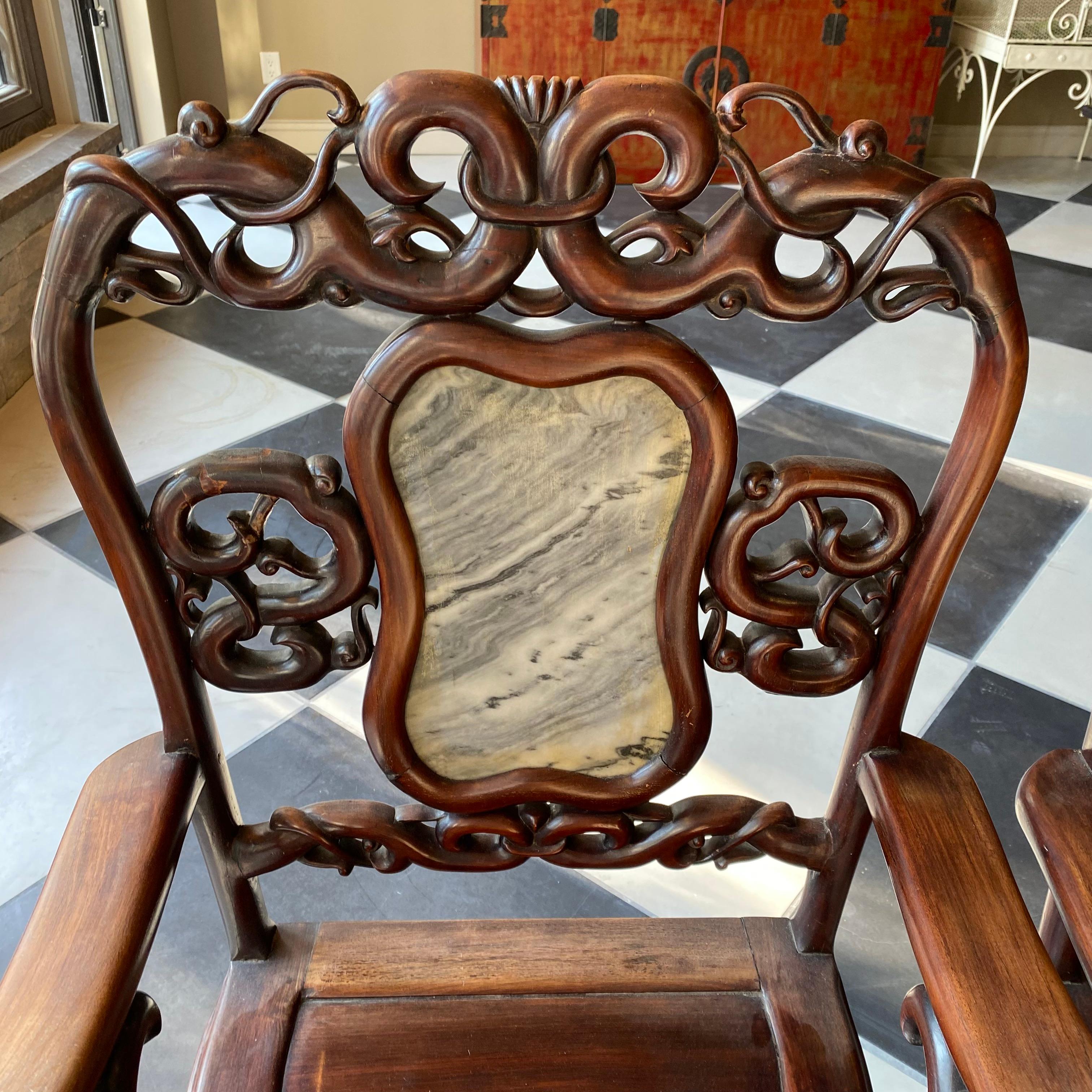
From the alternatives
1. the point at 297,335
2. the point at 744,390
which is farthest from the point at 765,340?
the point at 297,335

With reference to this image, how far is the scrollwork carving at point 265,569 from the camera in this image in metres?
0.58

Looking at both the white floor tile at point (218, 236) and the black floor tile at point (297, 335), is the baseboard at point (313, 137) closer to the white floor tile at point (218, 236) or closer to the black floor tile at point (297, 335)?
the white floor tile at point (218, 236)

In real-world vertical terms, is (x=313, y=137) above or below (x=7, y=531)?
above

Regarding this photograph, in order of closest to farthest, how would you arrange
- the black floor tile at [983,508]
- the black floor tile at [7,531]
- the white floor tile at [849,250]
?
1. the black floor tile at [983,508]
2. the black floor tile at [7,531]
3. the white floor tile at [849,250]

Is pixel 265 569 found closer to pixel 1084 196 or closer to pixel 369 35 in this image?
pixel 369 35

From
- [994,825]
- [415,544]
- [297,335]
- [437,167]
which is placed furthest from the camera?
[437,167]

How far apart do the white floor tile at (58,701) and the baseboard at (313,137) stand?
245 centimetres

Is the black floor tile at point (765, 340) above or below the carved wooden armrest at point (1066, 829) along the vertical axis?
below

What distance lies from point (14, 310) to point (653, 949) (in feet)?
6.81

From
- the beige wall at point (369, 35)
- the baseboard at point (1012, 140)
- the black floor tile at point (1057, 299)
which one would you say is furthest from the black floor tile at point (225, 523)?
the baseboard at point (1012, 140)

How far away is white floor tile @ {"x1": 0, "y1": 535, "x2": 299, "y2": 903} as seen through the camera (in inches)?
51.8

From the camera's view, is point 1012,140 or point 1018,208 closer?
point 1018,208

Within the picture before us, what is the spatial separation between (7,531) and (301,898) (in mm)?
999

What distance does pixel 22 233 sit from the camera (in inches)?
87.8
